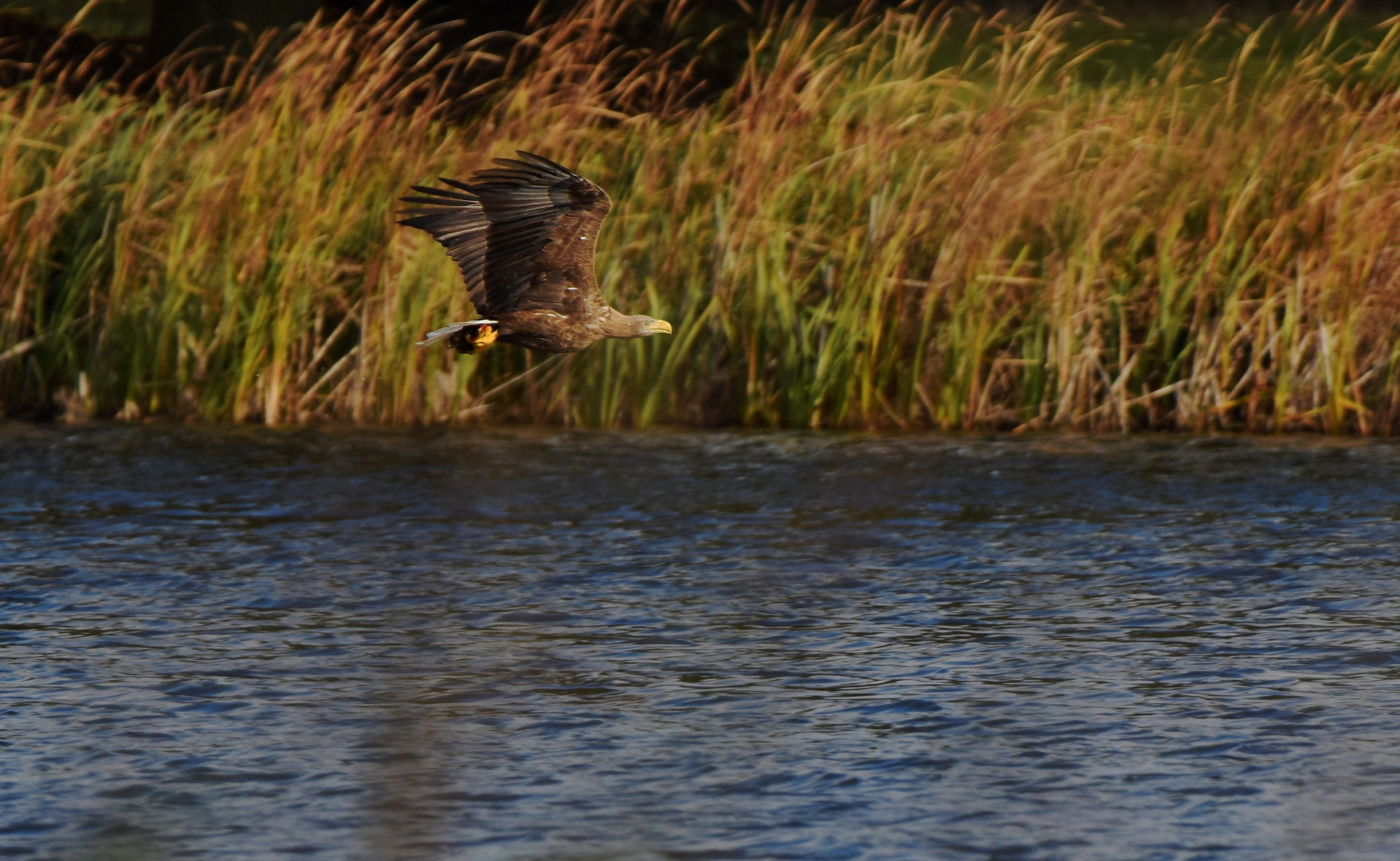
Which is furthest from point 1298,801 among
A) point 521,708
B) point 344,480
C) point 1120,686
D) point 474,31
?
point 474,31

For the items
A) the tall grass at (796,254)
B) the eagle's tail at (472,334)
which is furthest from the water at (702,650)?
the eagle's tail at (472,334)

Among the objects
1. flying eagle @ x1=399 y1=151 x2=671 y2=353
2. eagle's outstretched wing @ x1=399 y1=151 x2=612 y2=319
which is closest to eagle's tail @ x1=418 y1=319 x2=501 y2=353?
flying eagle @ x1=399 y1=151 x2=671 y2=353

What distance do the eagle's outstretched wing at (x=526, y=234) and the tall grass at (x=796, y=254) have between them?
270cm

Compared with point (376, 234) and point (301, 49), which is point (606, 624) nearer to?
point (376, 234)

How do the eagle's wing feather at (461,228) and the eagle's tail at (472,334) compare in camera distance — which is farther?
the eagle's wing feather at (461,228)

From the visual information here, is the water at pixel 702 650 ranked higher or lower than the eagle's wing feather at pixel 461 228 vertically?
lower

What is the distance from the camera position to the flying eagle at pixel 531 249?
784 centimetres

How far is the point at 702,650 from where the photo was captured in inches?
266

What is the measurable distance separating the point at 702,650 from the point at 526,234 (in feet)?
6.31

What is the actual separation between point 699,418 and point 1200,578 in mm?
4059

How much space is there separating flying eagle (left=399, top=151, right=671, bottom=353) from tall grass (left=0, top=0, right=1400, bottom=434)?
8.85 feet

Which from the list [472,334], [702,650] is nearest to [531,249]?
[472,334]

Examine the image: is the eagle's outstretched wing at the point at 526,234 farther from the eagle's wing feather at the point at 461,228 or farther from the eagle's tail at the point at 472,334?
the eagle's tail at the point at 472,334

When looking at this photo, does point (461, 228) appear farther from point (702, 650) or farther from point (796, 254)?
point (796, 254)
